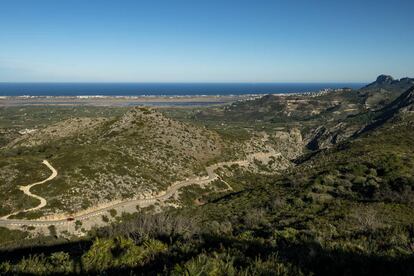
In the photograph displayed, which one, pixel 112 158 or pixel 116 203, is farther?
pixel 112 158

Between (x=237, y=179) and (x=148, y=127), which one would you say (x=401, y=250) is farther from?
(x=148, y=127)

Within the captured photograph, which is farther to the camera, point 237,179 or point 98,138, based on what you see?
A: point 98,138

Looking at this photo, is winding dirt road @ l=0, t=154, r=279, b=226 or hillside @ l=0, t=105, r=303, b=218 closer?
winding dirt road @ l=0, t=154, r=279, b=226

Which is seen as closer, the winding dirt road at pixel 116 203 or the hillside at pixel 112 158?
the winding dirt road at pixel 116 203

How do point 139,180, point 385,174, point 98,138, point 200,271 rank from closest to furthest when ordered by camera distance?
point 200,271 < point 385,174 < point 139,180 < point 98,138

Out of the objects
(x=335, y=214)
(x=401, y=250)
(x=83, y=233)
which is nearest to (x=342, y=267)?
(x=401, y=250)

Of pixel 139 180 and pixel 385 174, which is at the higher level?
pixel 385 174

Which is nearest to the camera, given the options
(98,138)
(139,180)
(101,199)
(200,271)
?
(200,271)

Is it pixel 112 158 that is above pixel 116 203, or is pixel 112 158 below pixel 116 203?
above

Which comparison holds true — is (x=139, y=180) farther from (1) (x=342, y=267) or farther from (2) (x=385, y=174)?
(1) (x=342, y=267)

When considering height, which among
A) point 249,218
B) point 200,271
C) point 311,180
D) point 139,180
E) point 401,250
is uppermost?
point 200,271
